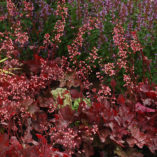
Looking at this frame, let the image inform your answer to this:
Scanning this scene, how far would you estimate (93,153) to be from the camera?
10.1ft

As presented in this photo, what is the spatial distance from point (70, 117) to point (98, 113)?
0.97ft

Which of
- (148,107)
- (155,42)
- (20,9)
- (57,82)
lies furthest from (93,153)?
(20,9)

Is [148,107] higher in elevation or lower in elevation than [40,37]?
lower

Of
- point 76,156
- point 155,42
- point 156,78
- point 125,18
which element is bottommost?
point 76,156

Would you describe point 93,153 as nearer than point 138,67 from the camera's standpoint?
Yes

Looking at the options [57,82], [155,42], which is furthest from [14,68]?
[155,42]

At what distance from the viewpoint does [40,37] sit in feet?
16.6

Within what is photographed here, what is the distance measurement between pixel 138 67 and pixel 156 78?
0.31 meters

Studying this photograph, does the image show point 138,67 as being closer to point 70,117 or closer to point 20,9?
point 70,117

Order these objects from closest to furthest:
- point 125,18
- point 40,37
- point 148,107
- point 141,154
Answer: point 141,154, point 148,107, point 125,18, point 40,37

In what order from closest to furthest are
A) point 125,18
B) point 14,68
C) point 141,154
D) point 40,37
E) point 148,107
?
point 141,154, point 148,107, point 14,68, point 125,18, point 40,37

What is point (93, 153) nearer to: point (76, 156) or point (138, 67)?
point (76, 156)

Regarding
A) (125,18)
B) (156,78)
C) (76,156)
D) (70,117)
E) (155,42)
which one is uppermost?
(125,18)

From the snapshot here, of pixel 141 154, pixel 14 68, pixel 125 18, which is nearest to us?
pixel 141 154
